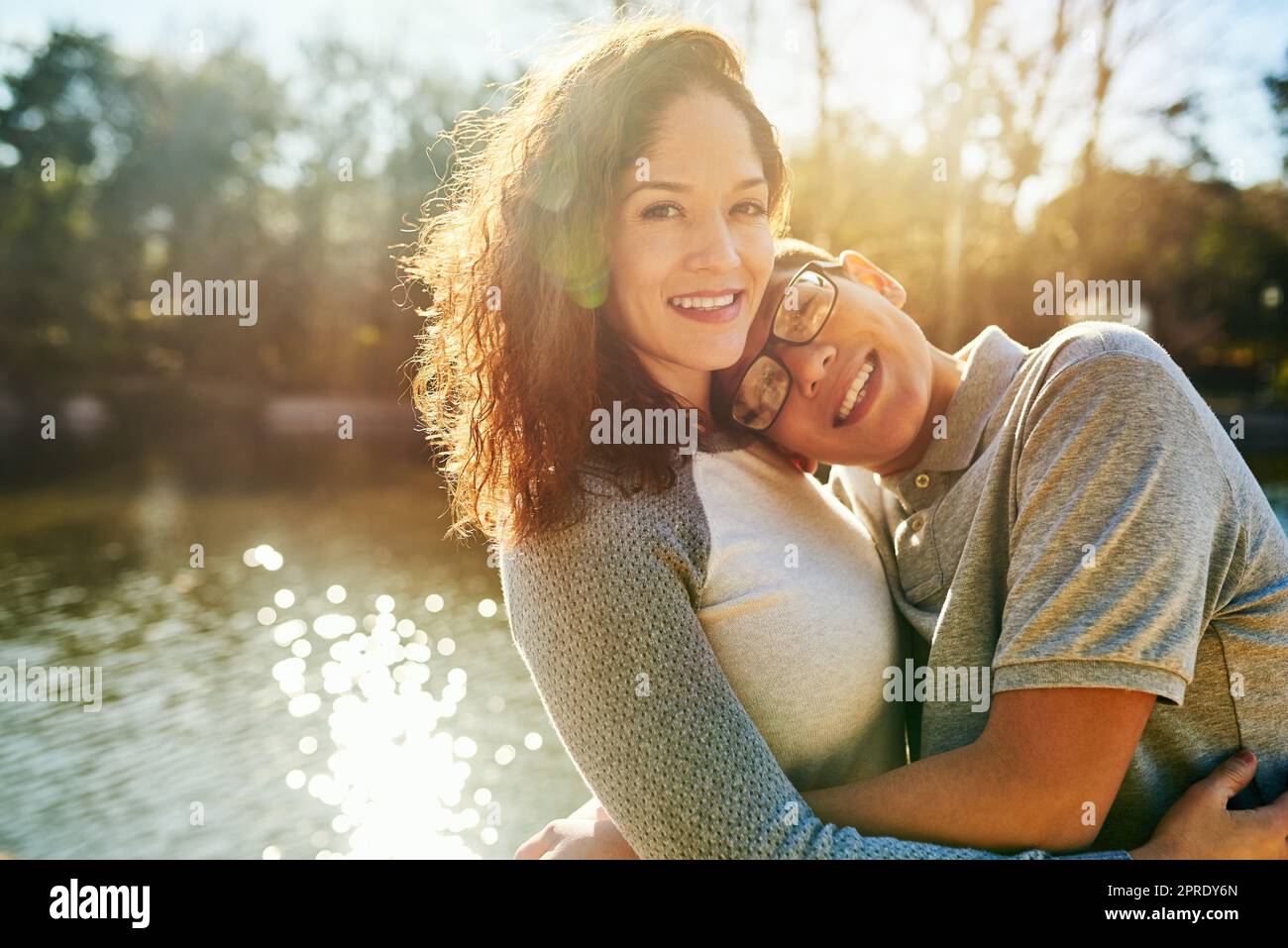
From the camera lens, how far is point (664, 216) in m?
1.89

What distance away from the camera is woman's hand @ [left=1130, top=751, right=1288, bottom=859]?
5.38ft

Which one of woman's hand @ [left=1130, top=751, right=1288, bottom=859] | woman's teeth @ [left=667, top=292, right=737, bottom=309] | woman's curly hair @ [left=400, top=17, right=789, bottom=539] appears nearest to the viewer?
woman's hand @ [left=1130, top=751, right=1288, bottom=859]

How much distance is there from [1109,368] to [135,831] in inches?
264

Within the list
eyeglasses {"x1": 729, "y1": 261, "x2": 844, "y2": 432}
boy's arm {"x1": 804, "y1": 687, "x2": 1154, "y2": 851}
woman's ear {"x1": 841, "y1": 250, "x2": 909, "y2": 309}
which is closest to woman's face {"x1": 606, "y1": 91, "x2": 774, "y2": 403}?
eyeglasses {"x1": 729, "y1": 261, "x2": 844, "y2": 432}

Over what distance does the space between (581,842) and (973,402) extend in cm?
100

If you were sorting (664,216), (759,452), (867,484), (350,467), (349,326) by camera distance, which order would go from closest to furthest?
1. (664,216)
2. (759,452)
3. (867,484)
4. (350,467)
5. (349,326)

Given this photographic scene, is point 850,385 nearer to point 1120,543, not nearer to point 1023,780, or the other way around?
point 1120,543

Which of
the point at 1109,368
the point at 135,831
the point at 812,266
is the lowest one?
Result: the point at 135,831

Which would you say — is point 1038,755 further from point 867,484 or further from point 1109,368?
point 867,484

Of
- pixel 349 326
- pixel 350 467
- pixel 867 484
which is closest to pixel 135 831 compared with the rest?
pixel 867 484

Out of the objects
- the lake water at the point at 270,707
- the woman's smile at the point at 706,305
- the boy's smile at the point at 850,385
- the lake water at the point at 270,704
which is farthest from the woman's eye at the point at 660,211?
the lake water at the point at 270,707

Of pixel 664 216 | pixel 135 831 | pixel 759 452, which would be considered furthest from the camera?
pixel 135 831

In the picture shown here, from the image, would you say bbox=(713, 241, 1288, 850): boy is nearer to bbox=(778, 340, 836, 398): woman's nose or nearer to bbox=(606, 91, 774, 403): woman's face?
bbox=(778, 340, 836, 398): woman's nose
